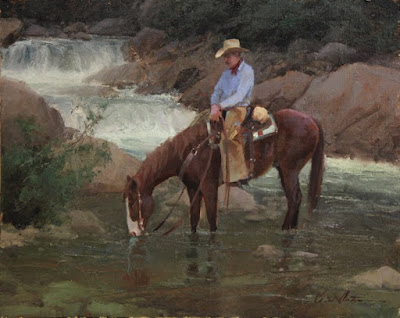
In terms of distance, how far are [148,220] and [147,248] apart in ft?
0.73

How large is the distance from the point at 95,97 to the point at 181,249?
1406mm

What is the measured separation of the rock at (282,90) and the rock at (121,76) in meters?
1.00

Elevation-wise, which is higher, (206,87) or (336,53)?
(336,53)

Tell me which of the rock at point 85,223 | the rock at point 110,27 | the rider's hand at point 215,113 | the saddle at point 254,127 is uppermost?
the rock at point 110,27

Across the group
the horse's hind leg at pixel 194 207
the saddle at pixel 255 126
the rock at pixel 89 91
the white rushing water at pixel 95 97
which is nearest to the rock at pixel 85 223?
the white rushing water at pixel 95 97

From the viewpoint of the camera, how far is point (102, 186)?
6.74 m

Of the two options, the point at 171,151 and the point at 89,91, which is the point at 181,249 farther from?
the point at 89,91

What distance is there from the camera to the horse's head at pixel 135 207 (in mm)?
6512

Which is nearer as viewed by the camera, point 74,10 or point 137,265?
point 137,265

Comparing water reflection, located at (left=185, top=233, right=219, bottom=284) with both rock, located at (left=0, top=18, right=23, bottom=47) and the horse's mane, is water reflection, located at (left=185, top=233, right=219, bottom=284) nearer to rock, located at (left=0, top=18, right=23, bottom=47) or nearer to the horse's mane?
the horse's mane

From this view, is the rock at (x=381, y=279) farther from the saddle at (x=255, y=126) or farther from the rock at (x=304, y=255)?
the saddle at (x=255, y=126)

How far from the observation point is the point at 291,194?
6.89m
